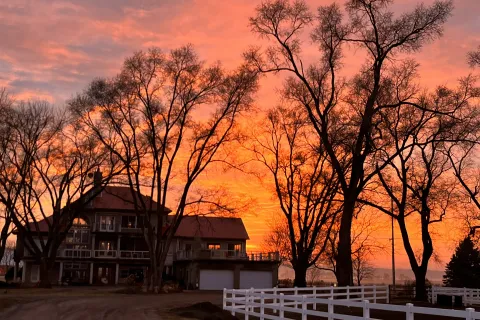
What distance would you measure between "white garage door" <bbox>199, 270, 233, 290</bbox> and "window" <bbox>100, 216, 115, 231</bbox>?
49.1 ft

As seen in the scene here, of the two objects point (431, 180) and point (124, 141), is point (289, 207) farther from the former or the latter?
point (124, 141)

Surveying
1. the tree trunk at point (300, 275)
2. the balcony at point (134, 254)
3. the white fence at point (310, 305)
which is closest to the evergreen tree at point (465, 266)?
the tree trunk at point (300, 275)

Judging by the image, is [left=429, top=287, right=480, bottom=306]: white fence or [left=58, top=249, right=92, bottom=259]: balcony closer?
[left=429, top=287, right=480, bottom=306]: white fence

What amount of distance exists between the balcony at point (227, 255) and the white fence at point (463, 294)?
21838 millimetres

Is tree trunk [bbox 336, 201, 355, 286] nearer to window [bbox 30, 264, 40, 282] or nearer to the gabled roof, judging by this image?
the gabled roof

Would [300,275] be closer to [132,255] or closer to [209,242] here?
[209,242]

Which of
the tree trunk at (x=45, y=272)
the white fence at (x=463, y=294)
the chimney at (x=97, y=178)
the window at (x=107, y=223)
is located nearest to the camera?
the white fence at (x=463, y=294)

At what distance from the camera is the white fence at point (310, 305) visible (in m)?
11.7

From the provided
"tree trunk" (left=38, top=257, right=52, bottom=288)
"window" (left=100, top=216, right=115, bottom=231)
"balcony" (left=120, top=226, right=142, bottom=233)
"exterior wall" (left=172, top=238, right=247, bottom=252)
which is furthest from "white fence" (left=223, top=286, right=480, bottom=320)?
"window" (left=100, top=216, right=115, bottom=231)

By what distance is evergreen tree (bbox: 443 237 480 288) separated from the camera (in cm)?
6094

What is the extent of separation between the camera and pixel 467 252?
6331 cm

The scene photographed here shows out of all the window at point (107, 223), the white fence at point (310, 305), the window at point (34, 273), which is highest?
the window at point (107, 223)

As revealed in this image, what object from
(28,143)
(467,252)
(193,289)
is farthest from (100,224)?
(467,252)

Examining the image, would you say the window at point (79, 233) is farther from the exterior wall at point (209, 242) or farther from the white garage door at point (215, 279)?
the white garage door at point (215, 279)
